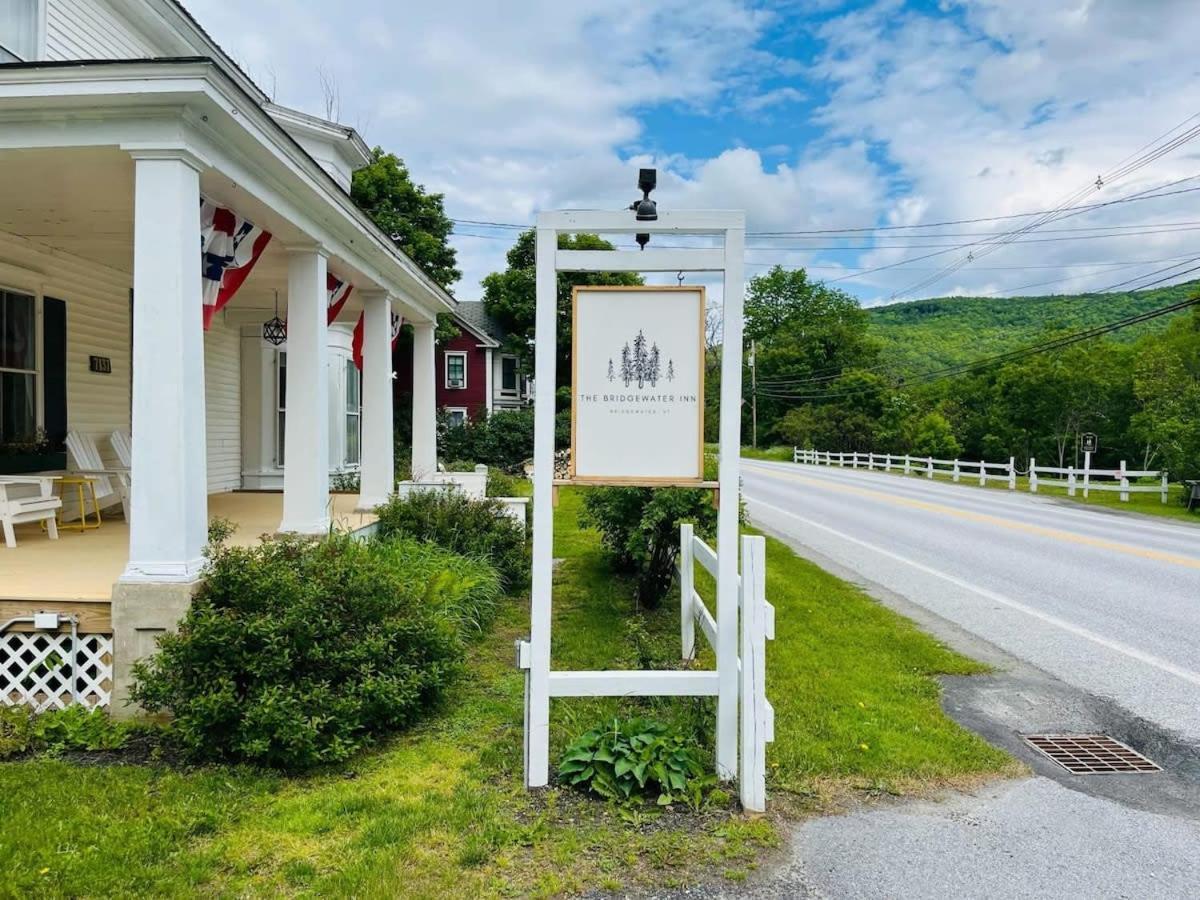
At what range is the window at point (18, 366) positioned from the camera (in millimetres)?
8078

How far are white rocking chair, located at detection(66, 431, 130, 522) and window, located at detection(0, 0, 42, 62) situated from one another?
3792 millimetres

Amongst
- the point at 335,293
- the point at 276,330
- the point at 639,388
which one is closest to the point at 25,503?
the point at 335,293

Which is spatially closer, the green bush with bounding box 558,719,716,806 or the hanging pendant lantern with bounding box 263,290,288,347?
the green bush with bounding box 558,719,716,806

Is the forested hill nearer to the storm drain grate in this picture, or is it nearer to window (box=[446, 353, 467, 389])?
window (box=[446, 353, 467, 389])

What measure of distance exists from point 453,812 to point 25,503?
5.84m

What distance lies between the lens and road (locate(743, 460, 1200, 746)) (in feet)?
20.5

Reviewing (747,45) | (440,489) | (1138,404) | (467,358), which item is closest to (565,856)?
(440,489)

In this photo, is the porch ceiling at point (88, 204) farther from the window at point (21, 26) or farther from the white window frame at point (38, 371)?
the window at point (21, 26)

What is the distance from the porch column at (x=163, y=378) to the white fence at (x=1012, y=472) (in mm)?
23836

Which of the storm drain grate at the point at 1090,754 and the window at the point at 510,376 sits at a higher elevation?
the window at the point at 510,376

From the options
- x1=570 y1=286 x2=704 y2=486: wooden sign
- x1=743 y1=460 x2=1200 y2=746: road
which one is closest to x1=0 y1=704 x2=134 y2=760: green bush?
x1=570 y1=286 x2=704 y2=486: wooden sign

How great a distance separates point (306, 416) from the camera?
23.6 ft

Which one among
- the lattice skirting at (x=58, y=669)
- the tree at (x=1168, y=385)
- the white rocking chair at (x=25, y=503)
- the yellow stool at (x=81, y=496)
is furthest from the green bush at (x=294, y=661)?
the tree at (x=1168, y=385)

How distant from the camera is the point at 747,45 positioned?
13109 mm
